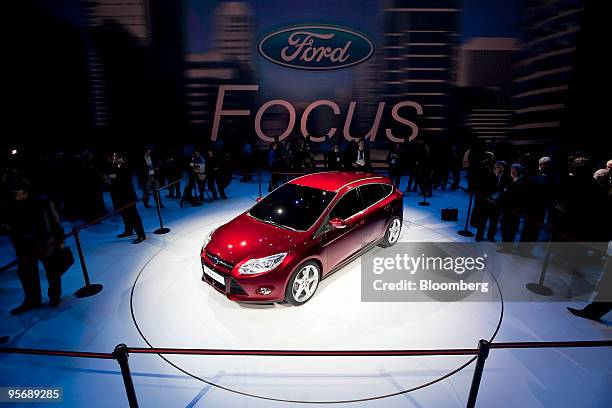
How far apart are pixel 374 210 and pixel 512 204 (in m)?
2.44

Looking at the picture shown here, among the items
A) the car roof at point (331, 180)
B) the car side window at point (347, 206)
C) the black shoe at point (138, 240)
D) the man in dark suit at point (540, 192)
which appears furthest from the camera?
the black shoe at point (138, 240)

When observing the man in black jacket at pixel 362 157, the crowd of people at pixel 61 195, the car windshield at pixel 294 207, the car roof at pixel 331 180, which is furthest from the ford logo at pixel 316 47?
the car windshield at pixel 294 207

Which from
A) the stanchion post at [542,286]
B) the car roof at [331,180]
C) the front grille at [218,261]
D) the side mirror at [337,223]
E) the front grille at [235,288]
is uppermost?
the car roof at [331,180]

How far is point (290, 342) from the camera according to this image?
372cm

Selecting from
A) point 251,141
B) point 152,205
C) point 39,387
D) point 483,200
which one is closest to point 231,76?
point 251,141

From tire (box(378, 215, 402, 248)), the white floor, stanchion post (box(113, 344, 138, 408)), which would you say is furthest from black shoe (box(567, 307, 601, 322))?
stanchion post (box(113, 344, 138, 408))

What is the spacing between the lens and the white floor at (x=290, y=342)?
10.3 ft

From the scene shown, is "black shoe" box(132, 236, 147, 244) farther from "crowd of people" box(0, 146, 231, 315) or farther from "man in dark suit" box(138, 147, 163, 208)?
"man in dark suit" box(138, 147, 163, 208)

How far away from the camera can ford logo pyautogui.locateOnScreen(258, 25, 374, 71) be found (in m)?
12.2

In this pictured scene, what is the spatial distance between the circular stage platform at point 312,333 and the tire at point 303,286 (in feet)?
0.43

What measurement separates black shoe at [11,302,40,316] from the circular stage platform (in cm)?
120

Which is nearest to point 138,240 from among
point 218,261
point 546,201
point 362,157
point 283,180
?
point 218,261

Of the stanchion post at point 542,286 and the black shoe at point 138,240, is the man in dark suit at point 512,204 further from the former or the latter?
the black shoe at point 138,240

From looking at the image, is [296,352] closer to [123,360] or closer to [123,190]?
[123,360]
